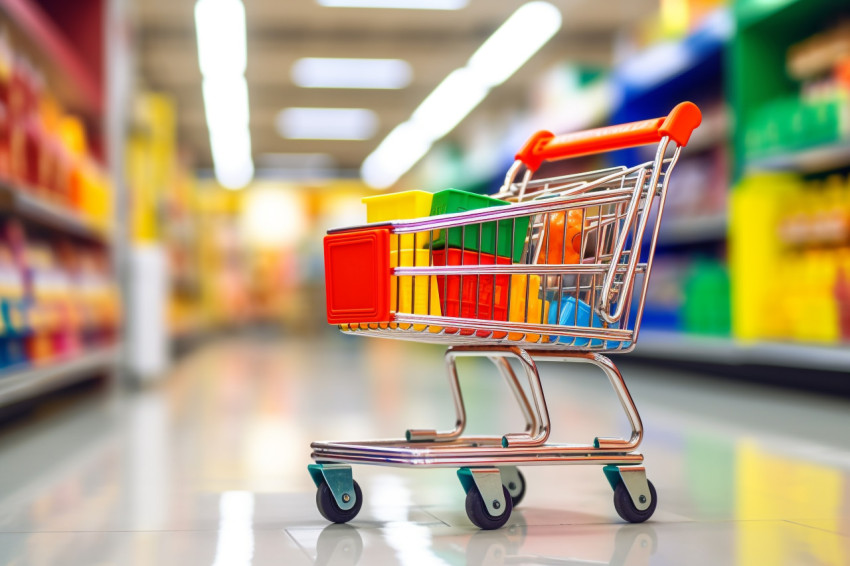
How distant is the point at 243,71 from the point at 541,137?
9821mm

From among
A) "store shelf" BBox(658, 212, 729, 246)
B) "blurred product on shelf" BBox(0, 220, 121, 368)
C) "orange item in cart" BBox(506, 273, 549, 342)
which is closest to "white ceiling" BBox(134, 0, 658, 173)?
"store shelf" BBox(658, 212, 729, 246)

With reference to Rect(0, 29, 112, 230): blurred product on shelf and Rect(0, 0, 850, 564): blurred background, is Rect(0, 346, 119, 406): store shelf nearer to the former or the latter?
Rect(0, 0, 850, 564): blurred background

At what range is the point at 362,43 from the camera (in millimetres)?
10352

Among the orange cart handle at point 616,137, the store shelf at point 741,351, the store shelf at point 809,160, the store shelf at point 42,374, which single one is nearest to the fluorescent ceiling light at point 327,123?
the store shelf at point 741,351

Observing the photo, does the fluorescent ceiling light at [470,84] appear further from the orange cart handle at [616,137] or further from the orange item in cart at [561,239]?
the orange item in cart at [561,239]

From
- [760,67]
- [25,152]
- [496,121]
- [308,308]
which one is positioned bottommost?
[308,308]

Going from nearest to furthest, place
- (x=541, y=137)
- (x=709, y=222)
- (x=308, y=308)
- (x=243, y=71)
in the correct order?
(x=541, y=137) → (x=709, y=222) → (x=243, y=71) → (x=308, y=308)

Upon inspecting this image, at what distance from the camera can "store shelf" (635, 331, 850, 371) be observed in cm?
407

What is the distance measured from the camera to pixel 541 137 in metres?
2.21

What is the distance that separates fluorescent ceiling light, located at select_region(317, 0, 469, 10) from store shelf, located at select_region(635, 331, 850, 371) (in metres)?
4.33

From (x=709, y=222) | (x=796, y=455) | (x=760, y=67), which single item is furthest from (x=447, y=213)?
(x=709, y=222)

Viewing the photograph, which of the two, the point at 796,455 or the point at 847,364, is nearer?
the point at 796,455

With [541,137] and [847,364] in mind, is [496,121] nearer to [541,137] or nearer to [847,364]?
[847,364]

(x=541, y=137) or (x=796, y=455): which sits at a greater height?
(x=541, y=137)
